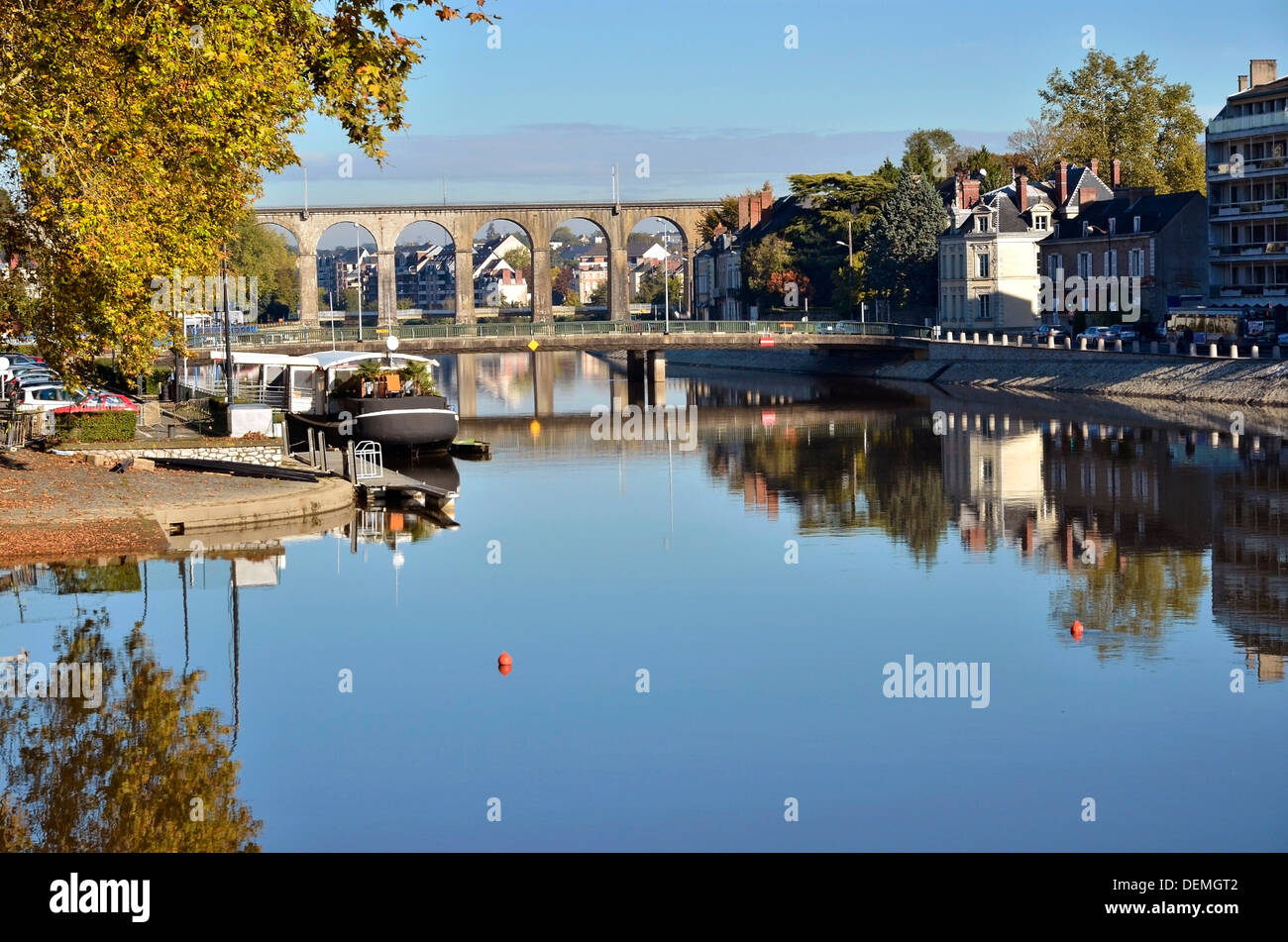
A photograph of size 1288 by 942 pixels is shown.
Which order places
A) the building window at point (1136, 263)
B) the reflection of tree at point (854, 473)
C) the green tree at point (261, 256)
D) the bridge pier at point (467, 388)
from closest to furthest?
1. the reflection of tree at point (854, 473)
2. the bridge pier at point (467, 388)
3. the building window at point (1136, 263)
4. the green tree at point (261, 256)

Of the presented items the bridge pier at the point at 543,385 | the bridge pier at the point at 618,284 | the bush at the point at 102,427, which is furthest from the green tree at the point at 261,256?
the bush at the point at 102,427

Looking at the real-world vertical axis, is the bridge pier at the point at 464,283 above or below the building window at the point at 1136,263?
above

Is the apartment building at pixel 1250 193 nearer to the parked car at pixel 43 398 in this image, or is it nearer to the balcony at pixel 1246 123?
the balcony at pixel 1246 123

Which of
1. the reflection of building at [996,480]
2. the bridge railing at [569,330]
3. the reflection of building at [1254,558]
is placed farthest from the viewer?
the bridge railing at [569,330]

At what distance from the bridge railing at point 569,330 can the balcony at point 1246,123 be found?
19109mm

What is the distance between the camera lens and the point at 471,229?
170 meters

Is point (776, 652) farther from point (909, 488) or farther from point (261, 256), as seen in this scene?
point (261, 256)

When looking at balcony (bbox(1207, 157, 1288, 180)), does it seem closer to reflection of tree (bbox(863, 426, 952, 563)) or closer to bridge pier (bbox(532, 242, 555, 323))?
reflection of tree (bbox(863, 426, 952, 563))

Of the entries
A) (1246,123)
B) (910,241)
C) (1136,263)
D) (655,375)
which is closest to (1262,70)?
(1246,123)

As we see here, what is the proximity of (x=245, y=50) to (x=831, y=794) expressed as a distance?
1739cm

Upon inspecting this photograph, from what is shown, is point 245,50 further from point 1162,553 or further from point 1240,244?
point 1240,244

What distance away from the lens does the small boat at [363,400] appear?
187ft

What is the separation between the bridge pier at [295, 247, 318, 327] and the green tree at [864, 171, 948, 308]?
7163cm

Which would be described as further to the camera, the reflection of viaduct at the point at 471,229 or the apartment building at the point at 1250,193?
the reflection of viaduct at the point at 471,229
